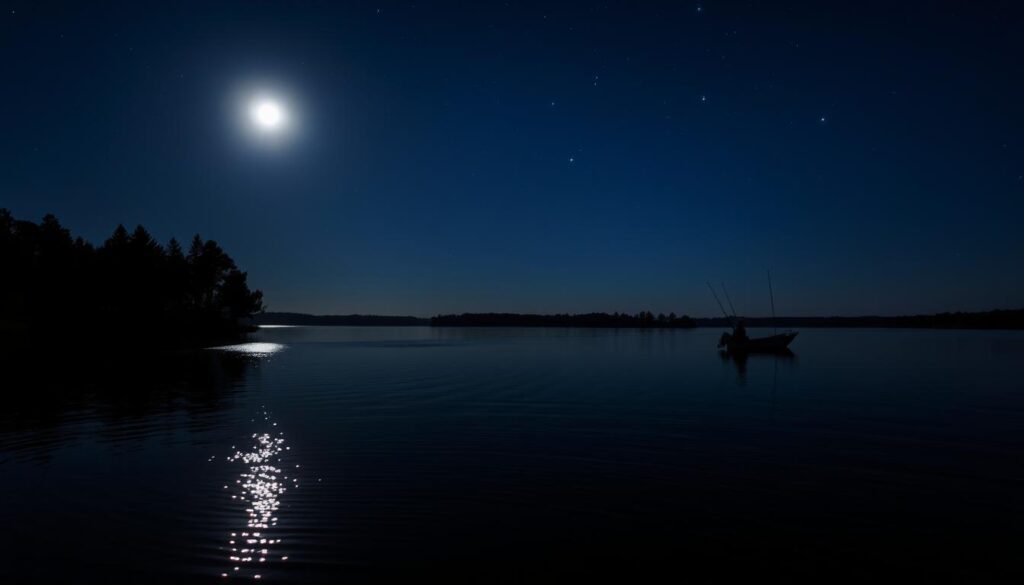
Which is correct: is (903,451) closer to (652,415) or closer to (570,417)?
(652,415)

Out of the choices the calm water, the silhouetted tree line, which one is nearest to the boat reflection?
the calm water

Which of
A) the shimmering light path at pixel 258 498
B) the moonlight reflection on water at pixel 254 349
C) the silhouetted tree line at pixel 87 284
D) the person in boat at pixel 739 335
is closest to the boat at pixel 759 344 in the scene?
the person in boat at pixel 739 335

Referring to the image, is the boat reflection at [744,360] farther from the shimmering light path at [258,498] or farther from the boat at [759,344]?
the shimmering light path at [258,498]

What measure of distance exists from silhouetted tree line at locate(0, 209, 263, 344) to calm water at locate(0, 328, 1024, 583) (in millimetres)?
82090

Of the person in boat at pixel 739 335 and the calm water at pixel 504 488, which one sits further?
the person in boat at pixel 739 335

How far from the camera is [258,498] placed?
12.7 meters

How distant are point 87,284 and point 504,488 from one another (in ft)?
366

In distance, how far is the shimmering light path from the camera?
368 inches

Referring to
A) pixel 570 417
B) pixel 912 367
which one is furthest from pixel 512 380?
pixel 912 367

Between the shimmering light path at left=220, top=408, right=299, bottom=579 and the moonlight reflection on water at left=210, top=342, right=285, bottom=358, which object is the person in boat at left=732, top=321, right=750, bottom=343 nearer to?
the moonlight reflection on water at left=210, top=342, right=285, bottom=358

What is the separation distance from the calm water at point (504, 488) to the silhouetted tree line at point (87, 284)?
82.1m

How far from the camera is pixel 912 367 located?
51.7 m

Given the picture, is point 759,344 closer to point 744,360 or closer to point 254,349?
point 744,360

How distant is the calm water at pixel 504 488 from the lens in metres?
9.43
